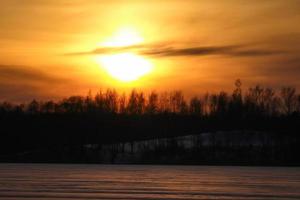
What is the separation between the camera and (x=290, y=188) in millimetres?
66062

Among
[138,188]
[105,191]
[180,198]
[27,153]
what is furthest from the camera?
[27,153]

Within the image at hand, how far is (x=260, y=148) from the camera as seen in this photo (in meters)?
192

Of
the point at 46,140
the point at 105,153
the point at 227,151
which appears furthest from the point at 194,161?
the point at 46,140

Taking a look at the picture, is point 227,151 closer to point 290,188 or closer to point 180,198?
point 290,188

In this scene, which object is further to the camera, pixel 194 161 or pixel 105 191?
pixel 194 161

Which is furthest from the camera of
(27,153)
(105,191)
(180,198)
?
(27,153)

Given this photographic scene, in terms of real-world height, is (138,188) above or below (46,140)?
below

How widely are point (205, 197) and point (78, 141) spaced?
147 metres

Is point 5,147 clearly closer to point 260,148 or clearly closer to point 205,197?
point 260,148

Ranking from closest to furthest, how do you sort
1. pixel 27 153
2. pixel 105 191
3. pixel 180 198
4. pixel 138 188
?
pixel 180 198 → pixel 105 191 → pixel 138 188 → pixel 27 153

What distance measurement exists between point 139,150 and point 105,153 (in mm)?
11013

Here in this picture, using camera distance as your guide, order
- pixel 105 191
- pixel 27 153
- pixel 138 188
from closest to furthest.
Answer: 1. pixel 105 191
2. pixel 138 188
3. pixel 27 153

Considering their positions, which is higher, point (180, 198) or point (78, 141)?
point (78, 141)

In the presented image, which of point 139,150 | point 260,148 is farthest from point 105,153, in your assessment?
point 260,148
